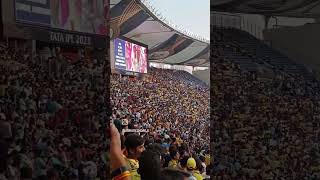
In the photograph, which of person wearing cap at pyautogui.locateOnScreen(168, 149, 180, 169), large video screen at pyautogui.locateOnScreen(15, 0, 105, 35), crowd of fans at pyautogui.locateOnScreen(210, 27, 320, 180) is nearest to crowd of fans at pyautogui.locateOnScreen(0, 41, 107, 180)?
large video screen at pyautogui.locateOnScreen(15, 0, 105, 35)

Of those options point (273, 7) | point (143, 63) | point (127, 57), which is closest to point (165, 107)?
point (143, 63)

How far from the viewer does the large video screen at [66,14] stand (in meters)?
2.41

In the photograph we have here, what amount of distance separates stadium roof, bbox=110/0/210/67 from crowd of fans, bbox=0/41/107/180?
669 centimetres

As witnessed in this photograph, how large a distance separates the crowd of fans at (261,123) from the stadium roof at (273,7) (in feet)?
0.94

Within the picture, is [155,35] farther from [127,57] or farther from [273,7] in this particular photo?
[273,7]

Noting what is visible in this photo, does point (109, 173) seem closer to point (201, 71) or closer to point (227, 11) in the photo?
point (227, 11)

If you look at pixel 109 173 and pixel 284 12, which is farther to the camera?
pixel 284 12

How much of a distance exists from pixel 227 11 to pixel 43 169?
2.50m

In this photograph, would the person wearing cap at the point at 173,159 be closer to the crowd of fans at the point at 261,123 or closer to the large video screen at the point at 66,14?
the crowd of fans at the point at 261,123

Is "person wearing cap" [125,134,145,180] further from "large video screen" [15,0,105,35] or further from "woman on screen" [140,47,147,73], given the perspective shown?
"woman on screen" [140,47,147,73]

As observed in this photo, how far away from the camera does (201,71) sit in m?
25.9

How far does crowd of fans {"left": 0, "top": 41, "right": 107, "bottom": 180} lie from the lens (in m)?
2.33

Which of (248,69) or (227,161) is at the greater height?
(248,69)

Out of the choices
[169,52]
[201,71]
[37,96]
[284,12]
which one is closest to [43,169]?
[37,96]
